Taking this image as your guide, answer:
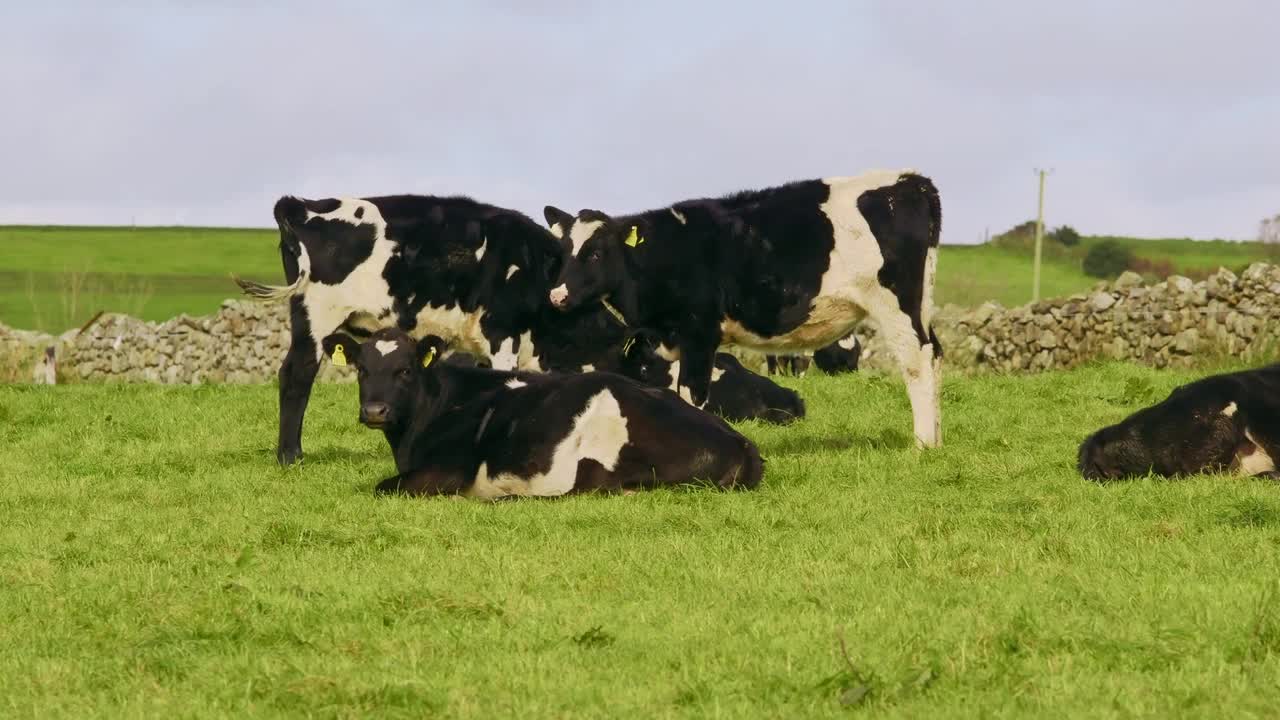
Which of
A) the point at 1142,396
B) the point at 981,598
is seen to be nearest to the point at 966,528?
the point at 981,598

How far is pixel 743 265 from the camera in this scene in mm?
13547

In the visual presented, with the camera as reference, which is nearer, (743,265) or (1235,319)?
(743,265)

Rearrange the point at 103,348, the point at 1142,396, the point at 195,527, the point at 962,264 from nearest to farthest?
the point at 195,527, the point at 1142,396, the point at 103,348, the point at 962,264

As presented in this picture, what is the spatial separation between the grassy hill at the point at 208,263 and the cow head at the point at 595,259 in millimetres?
42738

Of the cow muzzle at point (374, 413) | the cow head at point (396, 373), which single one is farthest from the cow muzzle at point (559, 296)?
the cow muzzle at point (374, 413)

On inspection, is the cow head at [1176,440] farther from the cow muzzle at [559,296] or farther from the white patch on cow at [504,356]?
the white patch on cow at [504,356]

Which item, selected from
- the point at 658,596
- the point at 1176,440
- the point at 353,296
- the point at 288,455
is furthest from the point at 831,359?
the point at 658,596

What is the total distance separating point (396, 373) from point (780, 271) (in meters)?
3.95

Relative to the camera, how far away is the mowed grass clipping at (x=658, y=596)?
18.8 ft

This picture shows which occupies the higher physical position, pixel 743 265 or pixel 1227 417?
pixel 743 265

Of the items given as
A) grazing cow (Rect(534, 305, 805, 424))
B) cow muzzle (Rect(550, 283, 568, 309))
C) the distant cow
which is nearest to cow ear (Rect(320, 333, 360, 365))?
cow muzzle (Rect(550, 283, 568, 309))

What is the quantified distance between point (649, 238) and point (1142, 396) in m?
6.55

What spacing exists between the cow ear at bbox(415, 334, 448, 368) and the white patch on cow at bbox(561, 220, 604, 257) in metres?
3.31

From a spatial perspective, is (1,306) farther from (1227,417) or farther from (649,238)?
(1227,417)
